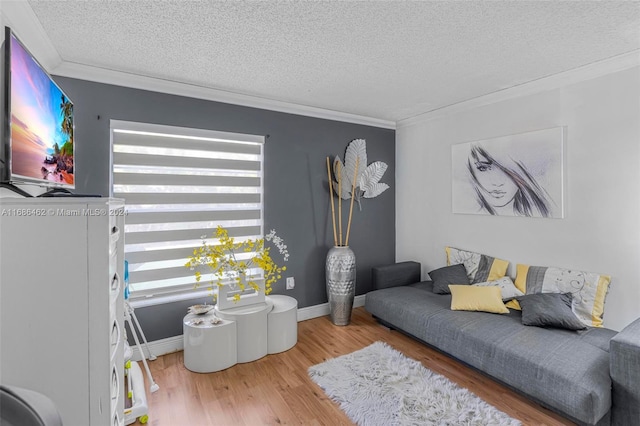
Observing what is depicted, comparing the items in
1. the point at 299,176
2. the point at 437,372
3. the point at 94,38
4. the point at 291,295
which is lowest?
the point at 437,372

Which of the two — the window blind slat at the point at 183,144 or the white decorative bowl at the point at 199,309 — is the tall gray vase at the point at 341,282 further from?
the window blind slat at the point at 183,144

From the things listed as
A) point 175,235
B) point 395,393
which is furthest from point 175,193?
point 395,393

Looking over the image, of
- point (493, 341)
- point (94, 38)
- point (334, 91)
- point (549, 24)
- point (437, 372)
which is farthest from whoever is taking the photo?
point (334, 91)

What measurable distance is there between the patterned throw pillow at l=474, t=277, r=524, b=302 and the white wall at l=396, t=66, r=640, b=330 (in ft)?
0.64

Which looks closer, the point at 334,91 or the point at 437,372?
the point at 437,372

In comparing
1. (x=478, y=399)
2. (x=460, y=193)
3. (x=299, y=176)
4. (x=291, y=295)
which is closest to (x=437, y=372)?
Result: (x=478, y=399)

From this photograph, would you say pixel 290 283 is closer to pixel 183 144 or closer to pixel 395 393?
pixel 395 393

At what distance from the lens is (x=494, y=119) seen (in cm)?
309

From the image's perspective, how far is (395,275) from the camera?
3.56 meters

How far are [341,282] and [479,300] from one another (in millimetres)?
1301

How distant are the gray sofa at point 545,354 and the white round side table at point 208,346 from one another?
1.52 m

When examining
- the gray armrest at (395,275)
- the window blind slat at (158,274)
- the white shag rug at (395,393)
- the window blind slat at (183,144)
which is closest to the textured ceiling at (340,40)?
the window blind slat at (183,144)

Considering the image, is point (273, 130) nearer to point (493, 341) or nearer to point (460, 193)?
point (460, 193)

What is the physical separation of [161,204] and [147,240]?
0.33 m
